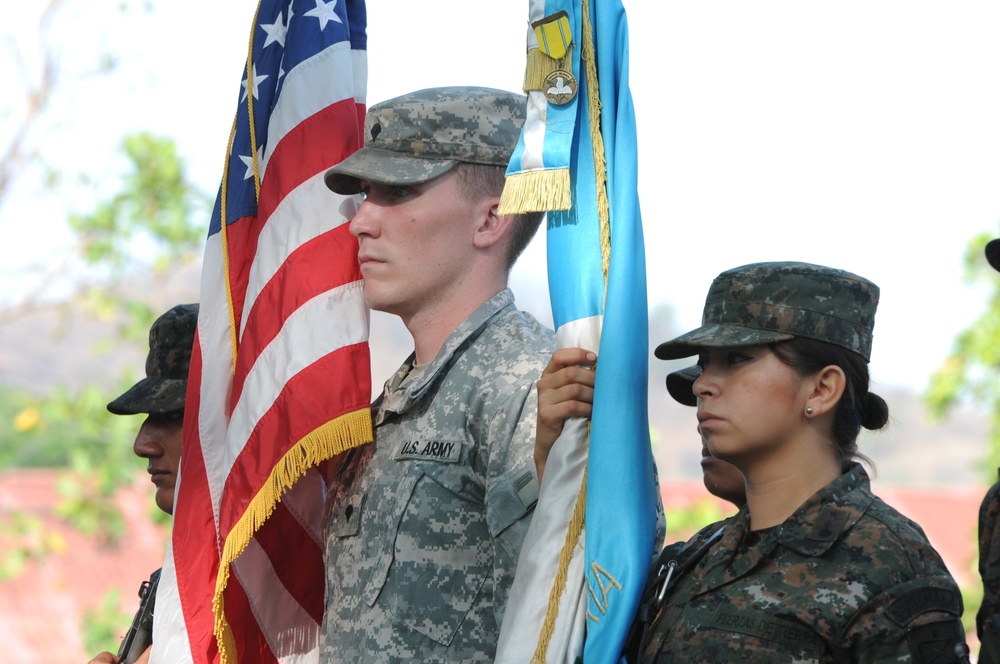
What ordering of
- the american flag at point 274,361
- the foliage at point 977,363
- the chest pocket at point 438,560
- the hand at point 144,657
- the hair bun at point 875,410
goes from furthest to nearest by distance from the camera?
the foliage at point 977,363 < the hand at point 144,657 < the american flag at point 274,361 < the chest pocket at point 438,560 < the hair bun at point 875,410

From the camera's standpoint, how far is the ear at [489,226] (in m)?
2.80

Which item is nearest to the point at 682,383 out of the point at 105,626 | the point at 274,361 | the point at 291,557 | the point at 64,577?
the point at 274,361

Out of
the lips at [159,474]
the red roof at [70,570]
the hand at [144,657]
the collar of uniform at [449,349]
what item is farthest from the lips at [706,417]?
the red roof at [70,570]

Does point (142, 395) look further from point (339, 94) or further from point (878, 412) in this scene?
point (878, 412)

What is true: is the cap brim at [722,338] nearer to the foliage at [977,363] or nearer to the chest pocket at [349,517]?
the chest pocket at [349,517]

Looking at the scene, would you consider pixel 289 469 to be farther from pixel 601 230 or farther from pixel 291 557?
pixel 601 230

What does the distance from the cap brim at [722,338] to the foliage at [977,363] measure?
846 centimetres

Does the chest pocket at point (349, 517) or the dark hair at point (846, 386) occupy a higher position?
the dark hair at point (846, 386)

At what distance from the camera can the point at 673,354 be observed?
2.28 meters

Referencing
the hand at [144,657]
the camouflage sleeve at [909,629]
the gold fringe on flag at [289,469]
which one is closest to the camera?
the camouflage sleeve at [909,629]

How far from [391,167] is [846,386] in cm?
114

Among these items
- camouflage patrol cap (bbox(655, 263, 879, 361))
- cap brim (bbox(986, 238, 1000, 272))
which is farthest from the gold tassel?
cap brim (bbox(986, 238, 1000, 272))

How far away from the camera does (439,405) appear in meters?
2.69

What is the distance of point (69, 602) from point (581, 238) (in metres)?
12.0
